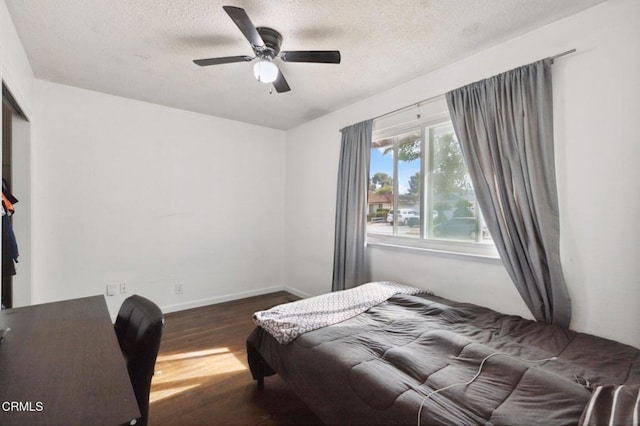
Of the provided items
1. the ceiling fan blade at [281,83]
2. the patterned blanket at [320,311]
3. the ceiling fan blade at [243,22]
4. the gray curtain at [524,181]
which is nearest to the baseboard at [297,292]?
the patterned blanket at [320,311]

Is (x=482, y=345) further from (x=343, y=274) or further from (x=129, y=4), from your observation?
Result: (x=129, y=4)

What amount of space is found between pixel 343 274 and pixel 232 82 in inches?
91.5

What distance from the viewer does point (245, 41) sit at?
83.5 inches

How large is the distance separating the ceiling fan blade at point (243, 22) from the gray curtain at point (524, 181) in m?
1.69

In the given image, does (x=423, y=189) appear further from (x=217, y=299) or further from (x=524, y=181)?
(x=217, y=299)

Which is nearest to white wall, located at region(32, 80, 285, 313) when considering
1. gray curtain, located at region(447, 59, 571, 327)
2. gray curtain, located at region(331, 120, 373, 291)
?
gray curtain, located at region(331, 120, 373, 291)

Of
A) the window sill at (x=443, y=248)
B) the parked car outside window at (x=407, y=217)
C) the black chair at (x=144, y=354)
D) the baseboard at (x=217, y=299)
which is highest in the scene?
the parked car outside window at (x=407, y=217)

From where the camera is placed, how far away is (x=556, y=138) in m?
1.89

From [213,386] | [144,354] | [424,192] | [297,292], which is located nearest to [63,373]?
[144,354]

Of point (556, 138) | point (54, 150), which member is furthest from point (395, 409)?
point (54, 150)

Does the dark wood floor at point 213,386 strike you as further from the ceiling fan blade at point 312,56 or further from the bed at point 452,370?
the ceiling fan blade at point 312,56

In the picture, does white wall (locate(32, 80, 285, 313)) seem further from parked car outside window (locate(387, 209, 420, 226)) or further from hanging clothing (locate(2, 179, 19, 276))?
parked car outside window (locate(387, 209, 420, 226))

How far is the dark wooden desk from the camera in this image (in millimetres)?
750

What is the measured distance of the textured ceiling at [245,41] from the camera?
1.76m
